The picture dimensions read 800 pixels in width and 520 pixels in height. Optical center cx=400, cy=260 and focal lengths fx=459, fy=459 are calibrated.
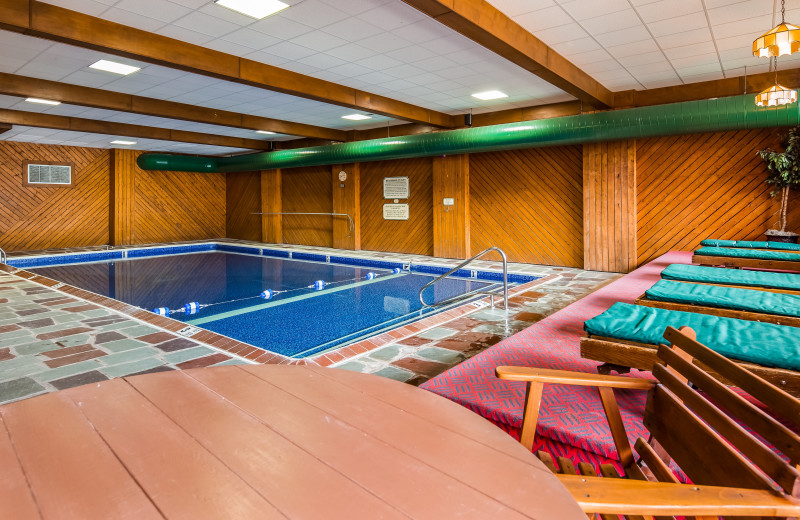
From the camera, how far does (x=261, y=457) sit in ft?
3.16

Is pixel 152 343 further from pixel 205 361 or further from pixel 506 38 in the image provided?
pixel 506 38

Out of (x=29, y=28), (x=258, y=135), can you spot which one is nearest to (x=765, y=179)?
(x=29, y=28)

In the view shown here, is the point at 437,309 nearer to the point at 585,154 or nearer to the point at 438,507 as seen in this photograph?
the point at 585,154

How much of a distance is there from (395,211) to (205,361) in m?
7.87

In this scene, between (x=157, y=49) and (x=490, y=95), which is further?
(x=490, y=95)

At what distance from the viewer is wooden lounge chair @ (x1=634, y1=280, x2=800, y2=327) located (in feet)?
9.87

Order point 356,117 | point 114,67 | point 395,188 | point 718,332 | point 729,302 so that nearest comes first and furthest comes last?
point 718,332
point 729,302
point 114,67
point 356,117
point 395,188

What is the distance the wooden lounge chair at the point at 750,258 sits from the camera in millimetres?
5074

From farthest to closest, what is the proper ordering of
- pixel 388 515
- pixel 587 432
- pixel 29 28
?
pixel 29 28, pixel 587 432, pixel 388 515

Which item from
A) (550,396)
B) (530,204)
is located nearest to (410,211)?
(530,204)

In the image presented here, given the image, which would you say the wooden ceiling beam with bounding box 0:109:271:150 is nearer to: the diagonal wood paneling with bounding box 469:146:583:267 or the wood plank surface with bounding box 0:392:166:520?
the diagonal wood paneling with bounding box 469:146:583:267

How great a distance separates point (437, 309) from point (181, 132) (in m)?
8.62

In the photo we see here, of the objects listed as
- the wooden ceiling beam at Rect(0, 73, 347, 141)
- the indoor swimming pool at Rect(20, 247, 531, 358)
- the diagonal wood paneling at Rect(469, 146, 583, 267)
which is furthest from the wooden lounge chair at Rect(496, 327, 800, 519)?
the wooden ceiling beam at Rect(0, 73, 347, 141)

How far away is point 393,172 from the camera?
10984 mm
